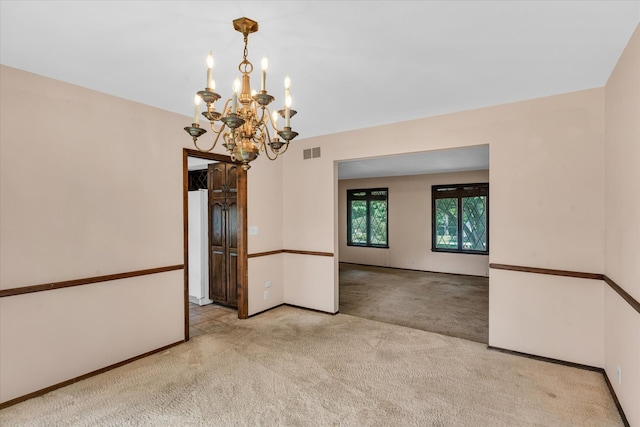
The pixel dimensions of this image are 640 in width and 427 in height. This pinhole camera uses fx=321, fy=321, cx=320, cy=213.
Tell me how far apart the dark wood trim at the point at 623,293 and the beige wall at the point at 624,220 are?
0.03 metres

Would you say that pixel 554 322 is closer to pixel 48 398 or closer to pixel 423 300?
pixel 423 300

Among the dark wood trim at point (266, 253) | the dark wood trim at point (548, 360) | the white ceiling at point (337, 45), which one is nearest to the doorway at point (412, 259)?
the dark wood trim at point (548, 360)

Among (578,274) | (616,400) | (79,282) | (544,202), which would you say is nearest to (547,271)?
(578,274)

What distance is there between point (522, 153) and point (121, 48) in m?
3.56

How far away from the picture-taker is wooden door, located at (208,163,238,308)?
4766 mm

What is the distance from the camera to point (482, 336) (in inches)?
147

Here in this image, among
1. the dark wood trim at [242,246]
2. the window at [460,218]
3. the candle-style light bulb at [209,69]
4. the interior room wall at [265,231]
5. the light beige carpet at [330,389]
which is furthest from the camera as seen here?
the window at [460,218]

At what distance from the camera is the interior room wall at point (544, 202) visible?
2.90 m

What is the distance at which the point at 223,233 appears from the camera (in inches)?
194

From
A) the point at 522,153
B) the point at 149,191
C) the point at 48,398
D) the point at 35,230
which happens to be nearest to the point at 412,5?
the point at 522,153

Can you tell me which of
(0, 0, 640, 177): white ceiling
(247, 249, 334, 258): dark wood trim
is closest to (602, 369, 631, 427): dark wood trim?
(0, 0, 640, 177): white ceiling

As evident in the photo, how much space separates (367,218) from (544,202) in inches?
248

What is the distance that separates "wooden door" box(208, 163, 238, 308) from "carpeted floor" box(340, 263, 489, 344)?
1.77 meters

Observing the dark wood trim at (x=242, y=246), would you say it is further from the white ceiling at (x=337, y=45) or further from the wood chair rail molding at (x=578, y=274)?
the wood chair rail molding at (x=578, y=274)
